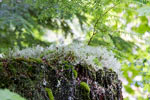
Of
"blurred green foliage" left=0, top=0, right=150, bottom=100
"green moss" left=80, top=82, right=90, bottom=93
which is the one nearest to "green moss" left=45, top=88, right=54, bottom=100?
"green moss" left=80, top=82, right=90, bottom=93

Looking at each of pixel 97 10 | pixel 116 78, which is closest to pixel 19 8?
pixel 97 10

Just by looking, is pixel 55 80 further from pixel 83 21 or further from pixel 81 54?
pixel 83 21

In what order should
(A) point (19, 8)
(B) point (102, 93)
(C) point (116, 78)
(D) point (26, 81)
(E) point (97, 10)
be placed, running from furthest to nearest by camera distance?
(A) point (19, 8)
(E) point (97, 10)
(C) point (116, 78)
(B) point (102, 93)
(D) point (26, 81)

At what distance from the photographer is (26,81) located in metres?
1.33

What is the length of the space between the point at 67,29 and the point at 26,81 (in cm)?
234

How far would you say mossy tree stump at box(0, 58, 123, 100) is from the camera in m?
1.30

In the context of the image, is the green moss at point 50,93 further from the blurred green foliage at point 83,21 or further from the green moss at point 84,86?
the blurred green foliage at point 83,21

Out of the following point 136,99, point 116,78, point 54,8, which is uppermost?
point 136,99

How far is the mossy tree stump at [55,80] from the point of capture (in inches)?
51.1

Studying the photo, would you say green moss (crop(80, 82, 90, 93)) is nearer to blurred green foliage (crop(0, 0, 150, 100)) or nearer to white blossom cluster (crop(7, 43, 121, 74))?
white blossom cluster (crop(7, 43, 121, 74))

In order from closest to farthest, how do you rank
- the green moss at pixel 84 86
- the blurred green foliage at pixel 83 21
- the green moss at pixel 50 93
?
the green moss at pixel 50 93, the green moss at pixel 84 86, the blurred green foliage at pixel 83 21

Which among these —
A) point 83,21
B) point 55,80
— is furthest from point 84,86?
point 83,21

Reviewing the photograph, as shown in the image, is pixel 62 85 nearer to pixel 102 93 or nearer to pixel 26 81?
pixel 26 81

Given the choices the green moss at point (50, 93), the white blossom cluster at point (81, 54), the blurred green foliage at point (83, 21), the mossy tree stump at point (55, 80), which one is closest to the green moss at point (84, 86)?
the mossy tree stump at point (55, 80)
